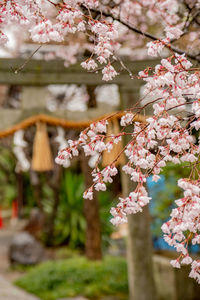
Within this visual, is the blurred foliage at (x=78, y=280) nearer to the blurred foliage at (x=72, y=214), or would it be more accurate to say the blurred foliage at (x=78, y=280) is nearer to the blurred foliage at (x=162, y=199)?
the blurred foliage at (x=162, y=199)

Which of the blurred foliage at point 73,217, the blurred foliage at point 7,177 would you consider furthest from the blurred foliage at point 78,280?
the blurred foliage at point 7,177

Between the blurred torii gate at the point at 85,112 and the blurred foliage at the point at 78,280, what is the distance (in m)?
1.10

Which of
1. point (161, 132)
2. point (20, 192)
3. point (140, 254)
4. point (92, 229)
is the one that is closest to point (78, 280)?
point (92, 229)

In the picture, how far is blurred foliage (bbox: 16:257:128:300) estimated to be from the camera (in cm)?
611

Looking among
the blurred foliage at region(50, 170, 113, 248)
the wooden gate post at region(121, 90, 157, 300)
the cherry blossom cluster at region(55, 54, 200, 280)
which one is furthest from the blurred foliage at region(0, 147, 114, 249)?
the cherry blossom cluster at region(55, 54, 200, 280)

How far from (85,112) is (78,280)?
9.86 feet

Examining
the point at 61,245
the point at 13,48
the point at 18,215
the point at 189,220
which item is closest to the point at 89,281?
the point at 61,245

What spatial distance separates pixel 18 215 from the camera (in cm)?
1338

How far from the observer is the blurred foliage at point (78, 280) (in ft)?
20.1

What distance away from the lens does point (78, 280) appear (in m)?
6.48

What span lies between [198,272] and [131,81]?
124 inches

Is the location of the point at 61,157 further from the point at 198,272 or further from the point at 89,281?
the point at 89,281

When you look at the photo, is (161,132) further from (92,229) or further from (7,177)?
(7,177)

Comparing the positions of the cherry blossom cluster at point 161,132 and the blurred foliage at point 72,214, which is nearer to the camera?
the cherry blossom cluster at point 161,132
